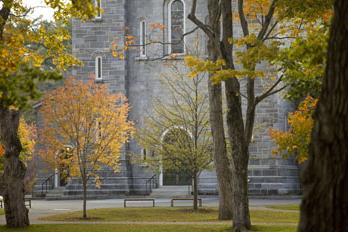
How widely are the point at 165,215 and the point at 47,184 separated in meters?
17.9

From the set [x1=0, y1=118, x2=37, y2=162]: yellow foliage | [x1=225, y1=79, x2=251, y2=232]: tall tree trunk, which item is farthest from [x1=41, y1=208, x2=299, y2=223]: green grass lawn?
[x1=0, y1=118, x2=37, y2=162]: yellow foliage

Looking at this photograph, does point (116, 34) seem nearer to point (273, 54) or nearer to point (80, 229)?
point (80, 229)

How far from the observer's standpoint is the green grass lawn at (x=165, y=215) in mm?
21844

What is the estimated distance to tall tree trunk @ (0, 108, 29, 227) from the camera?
19125mm

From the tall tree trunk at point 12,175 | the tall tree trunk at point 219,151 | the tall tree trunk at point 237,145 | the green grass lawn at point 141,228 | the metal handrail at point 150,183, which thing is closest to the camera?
the tall tree trunk at point 237,145

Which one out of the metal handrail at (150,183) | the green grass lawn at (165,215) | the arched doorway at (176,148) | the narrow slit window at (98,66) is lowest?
the green grass lawn at (165,215)

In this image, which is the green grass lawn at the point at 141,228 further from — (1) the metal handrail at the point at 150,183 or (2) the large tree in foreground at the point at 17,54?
(1) the metal handrail at the point at 150,183

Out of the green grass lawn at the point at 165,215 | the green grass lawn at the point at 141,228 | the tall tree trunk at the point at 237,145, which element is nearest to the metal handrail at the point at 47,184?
the green grass lawn at the point at 165,215

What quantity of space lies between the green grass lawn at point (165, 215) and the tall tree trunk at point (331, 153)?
14933 mm

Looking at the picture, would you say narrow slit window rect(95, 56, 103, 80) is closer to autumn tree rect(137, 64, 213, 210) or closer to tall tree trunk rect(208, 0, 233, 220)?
autumn tree rect(137, 64, 213, 210)

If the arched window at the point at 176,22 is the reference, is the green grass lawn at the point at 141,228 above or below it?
below

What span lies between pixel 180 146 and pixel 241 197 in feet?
33.3

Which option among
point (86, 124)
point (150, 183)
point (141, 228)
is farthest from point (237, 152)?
point (150, 183)

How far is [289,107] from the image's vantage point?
37844 millimetres
